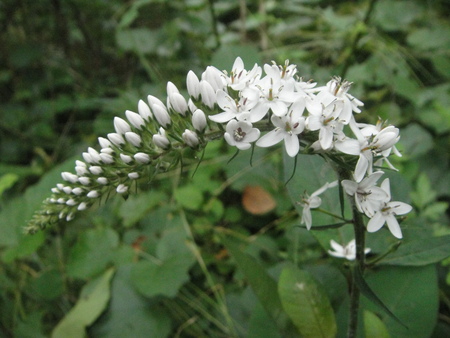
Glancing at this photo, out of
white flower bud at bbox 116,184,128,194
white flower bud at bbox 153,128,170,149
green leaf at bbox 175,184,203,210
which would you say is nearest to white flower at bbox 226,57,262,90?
white flower bud at bbox 153,128,170,149

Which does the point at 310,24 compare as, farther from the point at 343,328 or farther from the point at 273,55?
the point at 343,328

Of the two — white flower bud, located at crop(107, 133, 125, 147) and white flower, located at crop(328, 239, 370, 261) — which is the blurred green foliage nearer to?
white flower, located at crop(328, 239, 370, 261)

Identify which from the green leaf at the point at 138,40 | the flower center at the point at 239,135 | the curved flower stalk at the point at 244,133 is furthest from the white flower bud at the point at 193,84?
the green leaf at the point at 138,40

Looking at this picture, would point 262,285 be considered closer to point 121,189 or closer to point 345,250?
point 345,250

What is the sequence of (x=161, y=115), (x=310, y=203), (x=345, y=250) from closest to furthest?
(x=161, y=115) → (x=310, y=203) → (x=345, y=250)

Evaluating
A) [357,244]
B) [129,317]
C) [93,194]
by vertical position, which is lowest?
[129,317]

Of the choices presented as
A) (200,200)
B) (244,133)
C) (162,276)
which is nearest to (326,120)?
(244,133)

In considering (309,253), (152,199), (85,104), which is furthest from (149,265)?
(85,104)
